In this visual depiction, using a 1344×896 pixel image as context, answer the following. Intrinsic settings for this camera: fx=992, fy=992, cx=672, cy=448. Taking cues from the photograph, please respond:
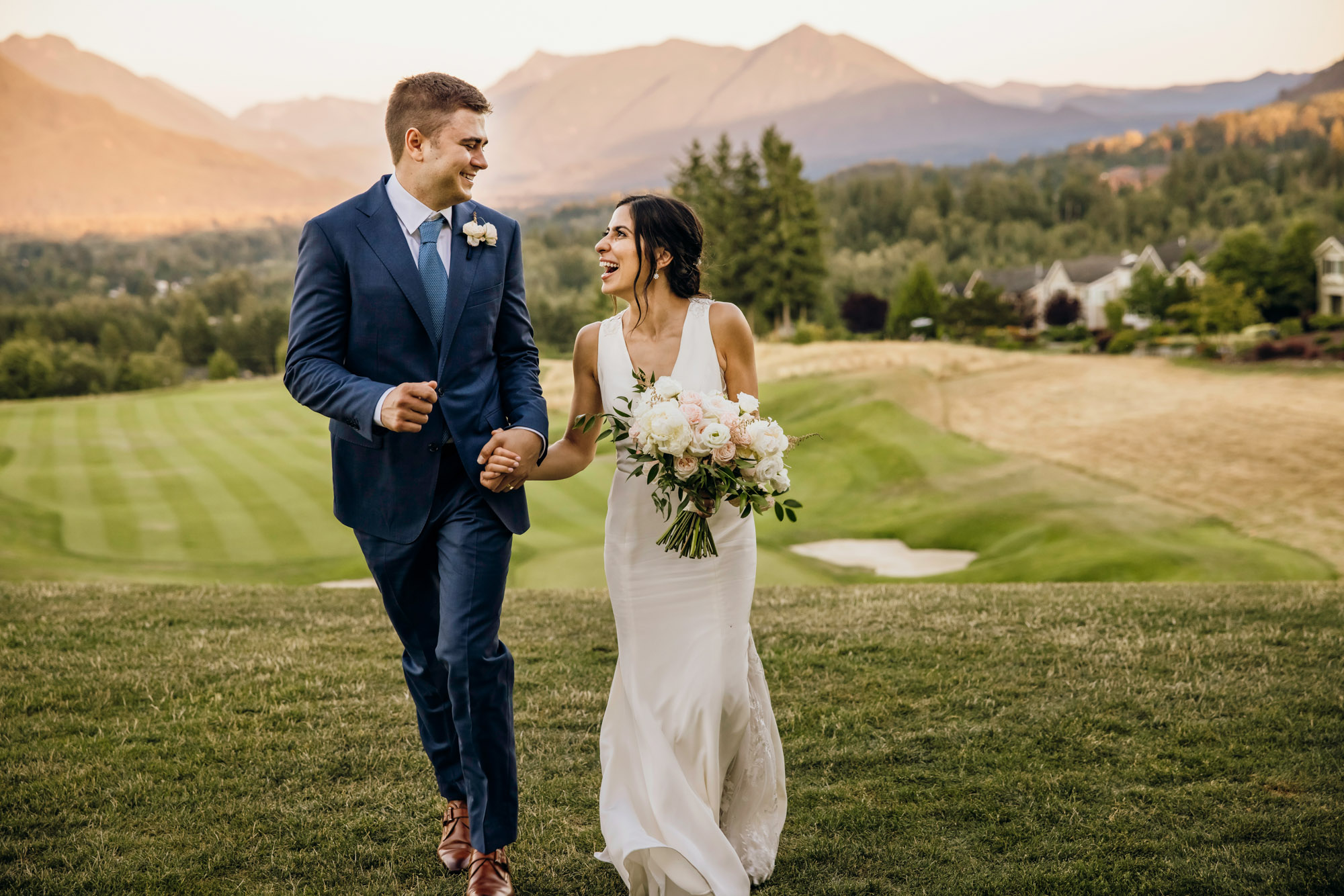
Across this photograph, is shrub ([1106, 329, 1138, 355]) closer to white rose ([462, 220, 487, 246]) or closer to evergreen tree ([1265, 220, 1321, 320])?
evergreen tree ([1265, 220, 1321, 320])

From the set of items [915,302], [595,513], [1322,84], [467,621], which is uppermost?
[1322,84]

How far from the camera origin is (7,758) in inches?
186

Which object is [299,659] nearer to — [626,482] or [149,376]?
[626,482]

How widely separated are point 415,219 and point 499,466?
971 millimetres

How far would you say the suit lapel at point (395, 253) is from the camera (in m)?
3.44

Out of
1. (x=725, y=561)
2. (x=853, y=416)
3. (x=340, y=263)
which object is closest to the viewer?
(x=340, y=263)

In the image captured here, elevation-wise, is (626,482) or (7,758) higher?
(626,482)

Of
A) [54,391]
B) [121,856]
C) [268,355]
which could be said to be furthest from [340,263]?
[268,355]

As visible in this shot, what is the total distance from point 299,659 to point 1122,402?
2885cm

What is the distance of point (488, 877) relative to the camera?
3.54 meters

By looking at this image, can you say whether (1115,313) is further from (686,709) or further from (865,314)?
(686,709)

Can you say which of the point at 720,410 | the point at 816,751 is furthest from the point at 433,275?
the point at 816,751

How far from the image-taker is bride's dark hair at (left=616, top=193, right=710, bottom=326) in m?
3.90

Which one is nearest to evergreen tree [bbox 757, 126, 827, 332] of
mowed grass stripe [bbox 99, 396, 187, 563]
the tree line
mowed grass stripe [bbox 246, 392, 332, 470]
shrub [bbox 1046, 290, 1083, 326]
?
mowed grass stripe [bbox 246, 392, 332, 470]
